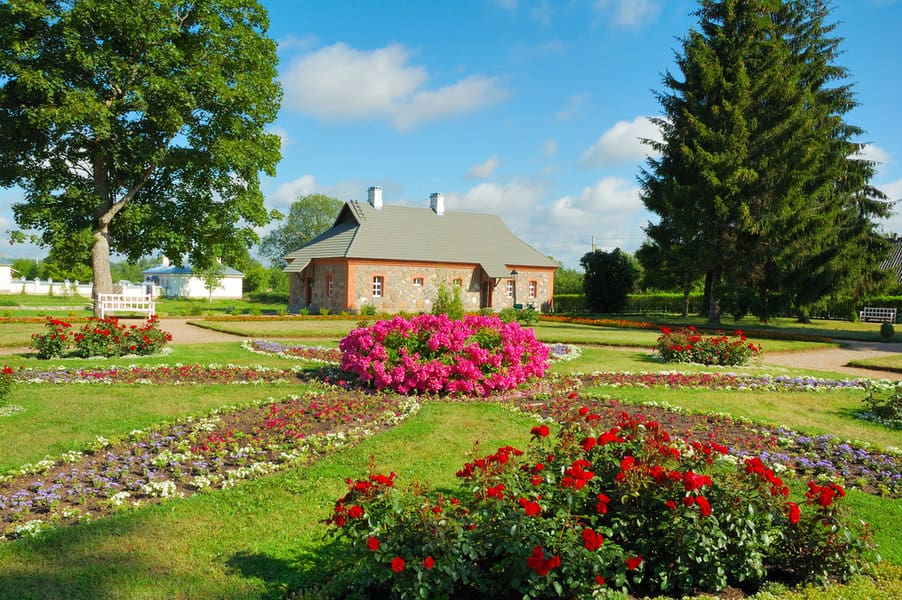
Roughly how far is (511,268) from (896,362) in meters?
23.1

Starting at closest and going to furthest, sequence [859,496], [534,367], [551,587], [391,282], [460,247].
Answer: [551,587], [859,496], [534,367], [391,282], [460,247]

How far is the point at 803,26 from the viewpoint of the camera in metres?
29.2

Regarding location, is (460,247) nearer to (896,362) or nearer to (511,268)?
(511,268)

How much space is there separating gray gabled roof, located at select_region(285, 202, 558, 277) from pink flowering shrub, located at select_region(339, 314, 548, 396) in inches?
852

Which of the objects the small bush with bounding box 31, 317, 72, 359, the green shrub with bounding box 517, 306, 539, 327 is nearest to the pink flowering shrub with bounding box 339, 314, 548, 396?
the small bush with bounding box 31, 317, 72, 359

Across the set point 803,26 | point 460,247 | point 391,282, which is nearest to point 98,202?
point 391,282

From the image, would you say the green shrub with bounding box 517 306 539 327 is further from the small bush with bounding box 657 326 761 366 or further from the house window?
the house window

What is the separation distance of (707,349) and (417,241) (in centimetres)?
2258

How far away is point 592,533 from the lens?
3.03m

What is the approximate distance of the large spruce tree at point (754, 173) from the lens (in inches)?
984

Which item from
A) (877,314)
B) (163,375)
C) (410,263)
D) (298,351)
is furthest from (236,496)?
(877,314)

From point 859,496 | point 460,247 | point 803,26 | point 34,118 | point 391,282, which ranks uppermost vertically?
point 803,26

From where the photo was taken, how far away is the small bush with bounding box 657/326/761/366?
Answer: 13109mm

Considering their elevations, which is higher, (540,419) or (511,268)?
(511,268)
